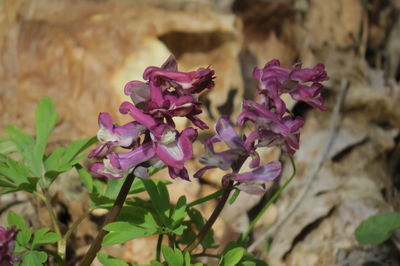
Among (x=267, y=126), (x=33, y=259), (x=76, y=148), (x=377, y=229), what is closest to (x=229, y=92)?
(x=377, y=229)

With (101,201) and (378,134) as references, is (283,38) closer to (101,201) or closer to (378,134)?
(378,134)

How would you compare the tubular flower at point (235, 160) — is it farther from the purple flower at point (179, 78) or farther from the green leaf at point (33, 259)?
the green leaf at point (33, 259)

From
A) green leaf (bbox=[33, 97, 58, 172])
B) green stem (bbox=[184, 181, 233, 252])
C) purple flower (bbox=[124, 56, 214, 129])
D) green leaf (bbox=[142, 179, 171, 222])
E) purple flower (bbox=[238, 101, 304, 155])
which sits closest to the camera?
purple flower (bbox=[124, 56, 214, 129])

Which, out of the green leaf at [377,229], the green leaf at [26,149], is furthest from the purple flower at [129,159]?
the green leaf at [377,229]

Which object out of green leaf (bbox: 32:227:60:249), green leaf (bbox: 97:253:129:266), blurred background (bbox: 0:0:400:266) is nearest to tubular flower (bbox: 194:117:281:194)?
green leaf (bbox: 97:253:129:266)

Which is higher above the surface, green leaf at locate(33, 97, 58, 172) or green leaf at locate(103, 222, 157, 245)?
green leaf at locate(33, 97, 58, 172)

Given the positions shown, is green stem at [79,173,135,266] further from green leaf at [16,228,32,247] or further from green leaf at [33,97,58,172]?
green leaf at [33,97,58,172]

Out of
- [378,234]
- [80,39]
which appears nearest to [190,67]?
[80,39]
